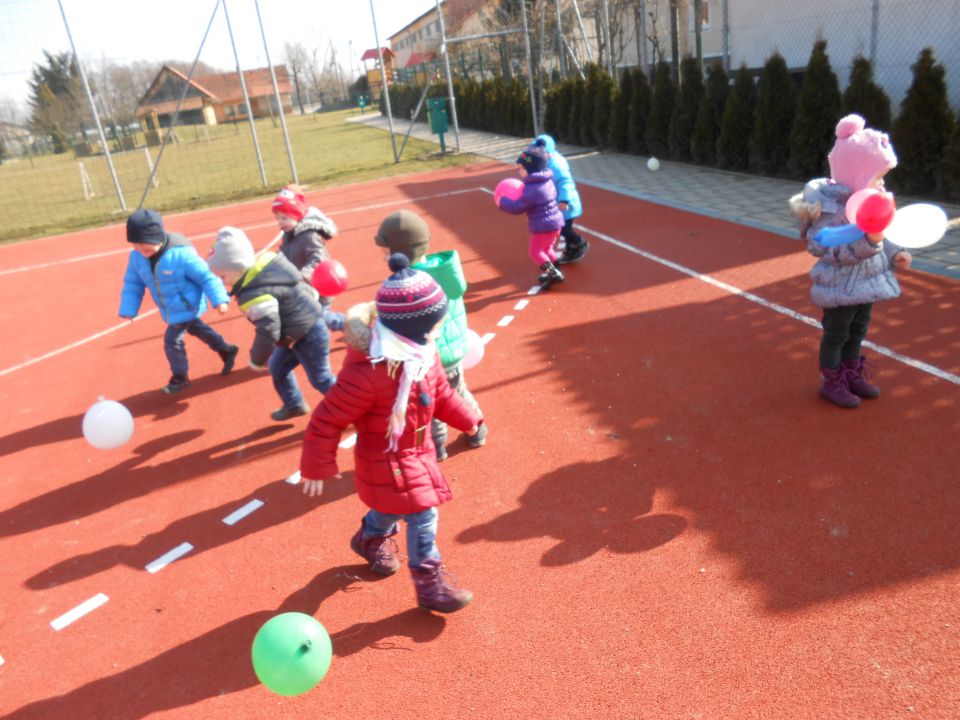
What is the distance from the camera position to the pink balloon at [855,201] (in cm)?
407

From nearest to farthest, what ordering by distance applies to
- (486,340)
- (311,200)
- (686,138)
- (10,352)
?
(486,340), (10,352), (686,138), (311,200)

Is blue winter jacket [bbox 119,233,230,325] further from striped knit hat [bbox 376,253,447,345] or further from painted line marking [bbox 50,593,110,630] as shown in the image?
striped knit hat [bbox 376,253,447,345]

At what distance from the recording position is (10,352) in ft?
27.7

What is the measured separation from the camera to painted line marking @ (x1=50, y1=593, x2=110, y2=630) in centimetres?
370

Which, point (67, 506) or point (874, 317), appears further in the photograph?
point (874, 317)

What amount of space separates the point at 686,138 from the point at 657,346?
10492mm

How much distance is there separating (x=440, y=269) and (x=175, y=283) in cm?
291

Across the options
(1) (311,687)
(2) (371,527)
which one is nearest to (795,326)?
(2) (371,527)

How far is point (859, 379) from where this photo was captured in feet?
16.1

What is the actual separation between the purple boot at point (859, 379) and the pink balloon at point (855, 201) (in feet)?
3.61

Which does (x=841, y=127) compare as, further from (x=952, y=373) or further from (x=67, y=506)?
(x=67, y=506)

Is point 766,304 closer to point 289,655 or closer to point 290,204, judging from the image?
point 290,204

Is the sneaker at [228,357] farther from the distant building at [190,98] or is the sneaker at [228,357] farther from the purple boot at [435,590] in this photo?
the distant building at [190,98]

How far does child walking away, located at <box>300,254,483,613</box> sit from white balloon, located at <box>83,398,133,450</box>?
2536 mm
